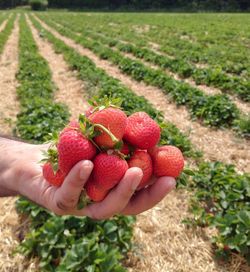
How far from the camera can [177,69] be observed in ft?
39.4

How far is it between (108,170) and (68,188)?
9.4 inches

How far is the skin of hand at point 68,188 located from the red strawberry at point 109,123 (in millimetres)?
174

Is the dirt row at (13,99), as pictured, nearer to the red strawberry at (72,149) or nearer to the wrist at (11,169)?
the wrist at (11,169)

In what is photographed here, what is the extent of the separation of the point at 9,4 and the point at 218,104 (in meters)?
89.7

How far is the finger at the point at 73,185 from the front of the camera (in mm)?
1871

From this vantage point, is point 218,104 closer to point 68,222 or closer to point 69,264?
point 68,222

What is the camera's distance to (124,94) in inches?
343

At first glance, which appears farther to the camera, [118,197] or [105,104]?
[105,104]

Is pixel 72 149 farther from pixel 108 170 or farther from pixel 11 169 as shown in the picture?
pixel 11 169

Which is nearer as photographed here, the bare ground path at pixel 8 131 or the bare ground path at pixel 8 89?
the bare ground path at pixel 8 131

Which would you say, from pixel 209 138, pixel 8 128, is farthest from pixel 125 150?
pixel 8 128

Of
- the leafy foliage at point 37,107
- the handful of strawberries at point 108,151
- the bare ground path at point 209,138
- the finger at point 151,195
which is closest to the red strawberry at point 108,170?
the handful of strawberries at point 108,151

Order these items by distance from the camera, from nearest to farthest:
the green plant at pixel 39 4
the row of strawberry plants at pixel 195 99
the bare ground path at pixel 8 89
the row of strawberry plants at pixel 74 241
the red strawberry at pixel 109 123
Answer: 1. the red strawberry at pixel 109 123
2. the row of strawberry plants at pixel 74 241
3. the row of strawberry plants at pixel 195 99
4. the bare ground path at pixel 8 89
5. the green plant at pixel 39 4

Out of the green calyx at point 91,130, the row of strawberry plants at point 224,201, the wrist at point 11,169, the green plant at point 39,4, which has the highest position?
the green calyx at point 91,130
